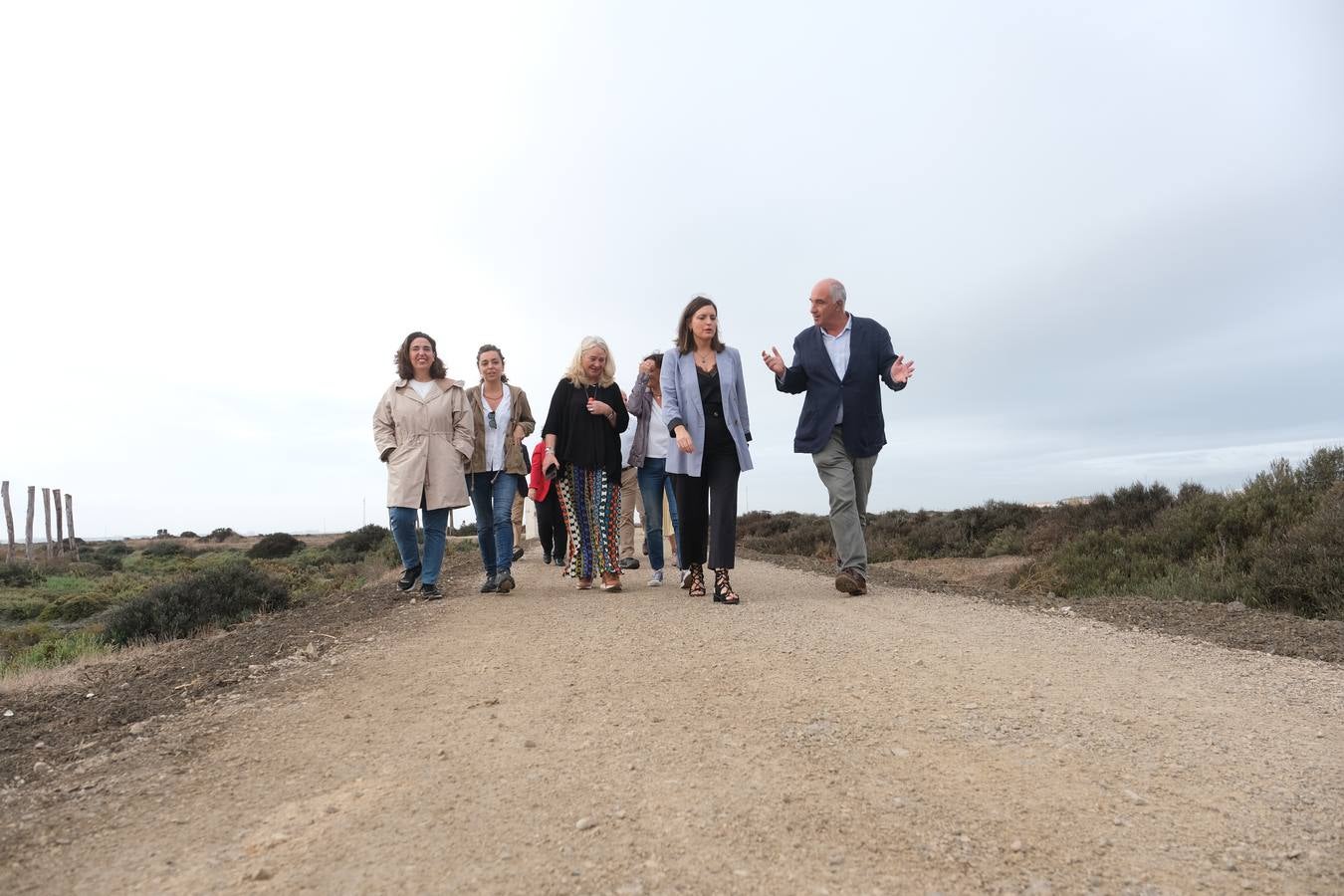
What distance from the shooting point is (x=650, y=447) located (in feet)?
26.0

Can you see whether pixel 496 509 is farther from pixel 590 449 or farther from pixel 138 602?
pixel 138 602

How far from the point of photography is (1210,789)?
8.04ft

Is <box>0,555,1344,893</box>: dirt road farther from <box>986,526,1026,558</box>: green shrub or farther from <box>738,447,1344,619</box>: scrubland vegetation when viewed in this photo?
<box>986,526,1026,558</box>: green shrub

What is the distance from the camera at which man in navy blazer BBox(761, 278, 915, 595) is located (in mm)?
6289

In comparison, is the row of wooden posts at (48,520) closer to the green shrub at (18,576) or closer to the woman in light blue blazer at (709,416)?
the green shrub at (18,576)

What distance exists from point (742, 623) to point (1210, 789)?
2.88 meters

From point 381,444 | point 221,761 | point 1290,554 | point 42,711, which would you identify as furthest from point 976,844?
point 1290,554

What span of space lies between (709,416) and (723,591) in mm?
1366

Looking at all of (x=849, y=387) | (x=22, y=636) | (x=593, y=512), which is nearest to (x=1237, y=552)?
(x=849, y=387)

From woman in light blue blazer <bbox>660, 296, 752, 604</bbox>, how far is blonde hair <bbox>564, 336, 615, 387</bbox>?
0.83m

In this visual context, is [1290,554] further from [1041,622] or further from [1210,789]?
[1210,789]

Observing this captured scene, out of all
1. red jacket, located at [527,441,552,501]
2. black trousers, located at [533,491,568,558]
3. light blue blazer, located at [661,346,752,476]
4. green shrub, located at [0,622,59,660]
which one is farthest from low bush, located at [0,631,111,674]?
light blue blazer, located at [661,346,752,476]

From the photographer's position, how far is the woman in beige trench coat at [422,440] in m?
6.85

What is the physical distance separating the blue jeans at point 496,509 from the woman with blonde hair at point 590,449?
580 mm
